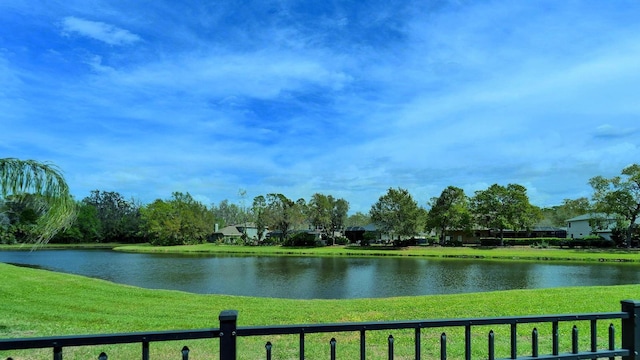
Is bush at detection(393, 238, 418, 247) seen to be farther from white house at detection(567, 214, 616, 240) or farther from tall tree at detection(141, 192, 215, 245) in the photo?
tall tree at detection(141, 192, 215, 245)

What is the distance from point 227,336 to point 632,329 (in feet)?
11.0

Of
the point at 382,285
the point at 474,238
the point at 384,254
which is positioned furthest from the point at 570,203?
the point at 382,285

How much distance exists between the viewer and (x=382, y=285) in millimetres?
22438

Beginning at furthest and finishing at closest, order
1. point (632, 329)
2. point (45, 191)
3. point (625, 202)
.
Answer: point (625, 202), point (45, 191), point (632, 329)

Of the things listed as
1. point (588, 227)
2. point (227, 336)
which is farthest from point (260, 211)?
point (227, 336)

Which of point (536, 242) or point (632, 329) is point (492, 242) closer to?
point (536, 242)

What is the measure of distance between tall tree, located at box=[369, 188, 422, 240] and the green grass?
4442 centimetres

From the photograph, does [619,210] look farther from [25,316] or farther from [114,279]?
[25,316]

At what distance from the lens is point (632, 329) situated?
12.1ft

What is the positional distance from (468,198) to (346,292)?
158 feet

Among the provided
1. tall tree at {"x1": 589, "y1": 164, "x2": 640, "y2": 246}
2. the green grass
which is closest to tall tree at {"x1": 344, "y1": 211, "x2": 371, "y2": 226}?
tall tree at {"x1": 589, "y1": 164, "x2": 640, "y2": 246}

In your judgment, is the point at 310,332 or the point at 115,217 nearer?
the point at 310,332

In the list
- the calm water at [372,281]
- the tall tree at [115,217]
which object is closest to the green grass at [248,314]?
the calm water at [372,281]

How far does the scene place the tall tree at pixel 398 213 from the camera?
5756 centimetres
